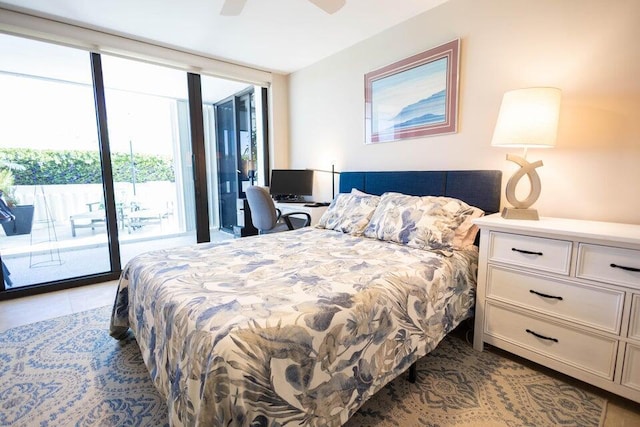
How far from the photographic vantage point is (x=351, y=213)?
2574 mm

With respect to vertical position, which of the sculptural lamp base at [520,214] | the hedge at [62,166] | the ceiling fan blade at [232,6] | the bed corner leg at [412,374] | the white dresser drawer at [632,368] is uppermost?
the ceiling fan blade at [232,6]

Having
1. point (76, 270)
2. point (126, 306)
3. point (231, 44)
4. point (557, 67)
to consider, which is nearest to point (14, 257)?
point (76, 270)

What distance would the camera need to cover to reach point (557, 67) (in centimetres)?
188

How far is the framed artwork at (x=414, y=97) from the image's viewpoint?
7.84 ft

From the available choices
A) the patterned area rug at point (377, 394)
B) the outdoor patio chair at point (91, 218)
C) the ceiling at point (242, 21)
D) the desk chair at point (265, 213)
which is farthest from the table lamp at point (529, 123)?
the outdoor patio chair at point (91, 218)

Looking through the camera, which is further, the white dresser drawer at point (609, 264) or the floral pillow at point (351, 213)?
the floral pillow at point (351, 213)

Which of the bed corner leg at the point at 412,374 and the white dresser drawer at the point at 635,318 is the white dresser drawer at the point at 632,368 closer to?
the white dresser drawer at the point at 635,318

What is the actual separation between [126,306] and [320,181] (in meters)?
2.52

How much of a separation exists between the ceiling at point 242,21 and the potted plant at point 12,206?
1.41 metres

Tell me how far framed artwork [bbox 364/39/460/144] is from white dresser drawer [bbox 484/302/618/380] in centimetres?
147

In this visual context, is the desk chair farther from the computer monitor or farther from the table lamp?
the table lamp

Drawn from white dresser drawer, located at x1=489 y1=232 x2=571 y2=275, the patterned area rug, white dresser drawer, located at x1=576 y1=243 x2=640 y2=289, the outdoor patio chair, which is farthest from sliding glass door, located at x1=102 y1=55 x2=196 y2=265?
white dresser drawer, located at x1=576 y1=243 x2=640 y2=289

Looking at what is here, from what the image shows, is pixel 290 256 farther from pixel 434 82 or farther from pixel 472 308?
pixel 434 82

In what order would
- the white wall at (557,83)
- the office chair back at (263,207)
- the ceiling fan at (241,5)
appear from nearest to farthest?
the white wall at (557,83) < the ceiling fan at (241,5) < the office chair back at (263,207)
